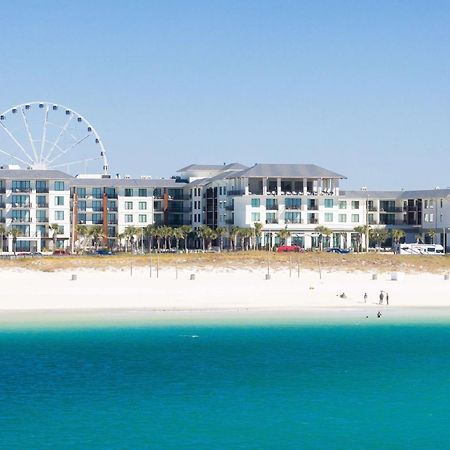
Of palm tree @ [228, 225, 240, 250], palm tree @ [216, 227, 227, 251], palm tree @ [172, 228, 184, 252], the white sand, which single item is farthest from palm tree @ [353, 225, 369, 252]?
the white sand

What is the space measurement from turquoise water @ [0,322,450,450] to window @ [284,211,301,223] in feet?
206

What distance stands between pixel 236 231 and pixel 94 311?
54468mm

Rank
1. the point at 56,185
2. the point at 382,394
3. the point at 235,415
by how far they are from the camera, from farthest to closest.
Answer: the point at 56,185, the point at 382,394, the point at 235,415

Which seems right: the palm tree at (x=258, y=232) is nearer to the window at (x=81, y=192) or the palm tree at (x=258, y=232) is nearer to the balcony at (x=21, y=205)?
the window at (x=81, y=192)

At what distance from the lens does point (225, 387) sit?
42125 mm

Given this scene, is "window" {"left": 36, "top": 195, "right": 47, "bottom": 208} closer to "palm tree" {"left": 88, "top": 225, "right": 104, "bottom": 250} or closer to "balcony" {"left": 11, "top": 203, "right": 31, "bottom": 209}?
"balcony" {"left": 11, "top": 203, "right": 31, "bottom": 209}

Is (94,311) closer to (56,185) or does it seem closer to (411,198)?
(56,185)

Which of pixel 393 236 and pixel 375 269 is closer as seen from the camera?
pixel 375 269

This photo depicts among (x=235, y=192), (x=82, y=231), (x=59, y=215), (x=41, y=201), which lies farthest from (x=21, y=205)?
(x=235, y=192)

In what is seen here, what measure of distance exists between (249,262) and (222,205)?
37.7m

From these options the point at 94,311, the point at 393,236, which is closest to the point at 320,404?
the point at 94,311

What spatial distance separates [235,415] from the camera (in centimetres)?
3725

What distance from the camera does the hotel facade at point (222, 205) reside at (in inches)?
4818

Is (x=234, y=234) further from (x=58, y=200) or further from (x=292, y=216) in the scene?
(x=58, y=200)
